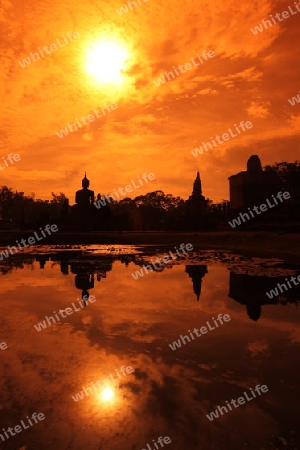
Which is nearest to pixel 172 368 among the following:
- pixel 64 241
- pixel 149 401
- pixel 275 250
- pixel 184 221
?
pixel 149 401

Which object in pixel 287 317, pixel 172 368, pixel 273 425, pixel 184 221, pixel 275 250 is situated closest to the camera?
pixel 273 425

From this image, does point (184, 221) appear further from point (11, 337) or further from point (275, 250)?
point (11, 337)

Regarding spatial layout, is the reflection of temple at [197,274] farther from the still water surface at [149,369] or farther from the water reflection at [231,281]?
the still water surface at [149,369]

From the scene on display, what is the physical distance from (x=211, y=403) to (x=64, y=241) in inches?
1396

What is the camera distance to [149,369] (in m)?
5.53

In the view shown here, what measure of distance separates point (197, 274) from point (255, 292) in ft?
13.4

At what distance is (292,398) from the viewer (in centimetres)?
454

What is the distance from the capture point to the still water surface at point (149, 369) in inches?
153

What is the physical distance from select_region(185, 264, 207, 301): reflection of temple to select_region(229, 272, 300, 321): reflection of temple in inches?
39.8
